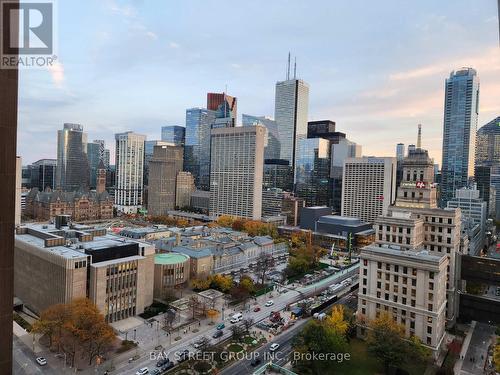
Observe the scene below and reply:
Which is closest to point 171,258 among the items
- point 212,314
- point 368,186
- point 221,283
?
point 221,283

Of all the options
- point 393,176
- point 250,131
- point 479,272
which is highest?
point 250,131

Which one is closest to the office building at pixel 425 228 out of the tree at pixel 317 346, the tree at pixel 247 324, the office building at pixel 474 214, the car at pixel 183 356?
the tree at pixel 317 346

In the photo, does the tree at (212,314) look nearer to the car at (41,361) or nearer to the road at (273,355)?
the road at (273,355)

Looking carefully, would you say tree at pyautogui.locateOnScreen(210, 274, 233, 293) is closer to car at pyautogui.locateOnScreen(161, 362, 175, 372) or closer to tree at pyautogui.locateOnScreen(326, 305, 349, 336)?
tree at pyautogui.locateOnScreen(326, 305, 349, 336)

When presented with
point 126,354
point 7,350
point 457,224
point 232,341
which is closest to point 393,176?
point 457,224

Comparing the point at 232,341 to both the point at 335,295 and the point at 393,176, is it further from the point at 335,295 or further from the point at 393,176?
the point at 393,176

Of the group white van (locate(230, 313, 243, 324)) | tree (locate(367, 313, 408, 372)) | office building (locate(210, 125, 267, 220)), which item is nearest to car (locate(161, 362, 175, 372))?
white van (locate(230, 313, 243, 324))

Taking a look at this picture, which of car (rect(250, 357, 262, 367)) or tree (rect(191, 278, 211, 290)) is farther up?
tree (rect(191, 278, 211, 290))
